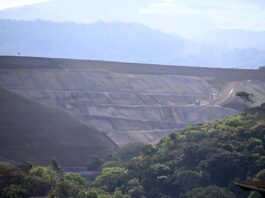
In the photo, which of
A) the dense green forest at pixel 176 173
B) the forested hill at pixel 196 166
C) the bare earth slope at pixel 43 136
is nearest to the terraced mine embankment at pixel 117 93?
the bare earth slope at pixel 43 136

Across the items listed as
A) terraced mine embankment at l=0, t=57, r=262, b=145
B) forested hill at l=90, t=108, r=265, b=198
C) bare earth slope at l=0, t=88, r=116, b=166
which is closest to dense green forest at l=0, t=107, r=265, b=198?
forested hill at l=90, t=108, r=265, b=198

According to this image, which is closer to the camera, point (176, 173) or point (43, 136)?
point (176, 173)

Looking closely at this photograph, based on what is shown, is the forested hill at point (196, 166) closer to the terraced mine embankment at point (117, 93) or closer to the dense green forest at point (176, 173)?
the dense green forest at point (176, 173)

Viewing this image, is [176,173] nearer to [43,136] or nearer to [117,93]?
[43,136]

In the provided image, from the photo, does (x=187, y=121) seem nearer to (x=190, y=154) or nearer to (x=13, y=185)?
(x=190, y=154)

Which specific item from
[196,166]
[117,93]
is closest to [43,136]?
[196,166]

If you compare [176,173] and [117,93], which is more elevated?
[117,93]

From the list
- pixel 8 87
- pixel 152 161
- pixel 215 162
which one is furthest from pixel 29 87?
pixel 215 162

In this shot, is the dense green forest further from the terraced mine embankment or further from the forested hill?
the terraced mine embankment
